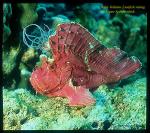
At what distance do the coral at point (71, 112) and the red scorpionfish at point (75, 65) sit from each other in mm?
101

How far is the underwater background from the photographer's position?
240cm

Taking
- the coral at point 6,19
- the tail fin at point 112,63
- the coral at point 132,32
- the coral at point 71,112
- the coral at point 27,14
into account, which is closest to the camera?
the coral at point 71,112

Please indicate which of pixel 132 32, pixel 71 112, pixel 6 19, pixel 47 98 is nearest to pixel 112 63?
pixel 71 112

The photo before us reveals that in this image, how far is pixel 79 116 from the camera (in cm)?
242

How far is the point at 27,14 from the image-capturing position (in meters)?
2.91

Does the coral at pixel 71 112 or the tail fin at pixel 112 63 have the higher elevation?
the tail fin at pixel 112 63

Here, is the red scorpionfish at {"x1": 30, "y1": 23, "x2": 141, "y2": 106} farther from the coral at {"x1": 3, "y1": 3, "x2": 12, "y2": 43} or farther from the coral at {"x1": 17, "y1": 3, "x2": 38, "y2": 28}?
the coral at {"x1": 17, "y1": 3, "x2": 38, "y2": 28}

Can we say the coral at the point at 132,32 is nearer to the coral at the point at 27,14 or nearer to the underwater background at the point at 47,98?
the underwater background at the point at 47,98

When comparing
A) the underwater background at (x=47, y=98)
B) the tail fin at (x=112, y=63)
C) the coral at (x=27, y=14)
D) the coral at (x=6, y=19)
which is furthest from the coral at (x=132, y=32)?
the coral at (x=6, y=19)

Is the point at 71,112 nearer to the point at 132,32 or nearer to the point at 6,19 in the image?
the point at 6,19

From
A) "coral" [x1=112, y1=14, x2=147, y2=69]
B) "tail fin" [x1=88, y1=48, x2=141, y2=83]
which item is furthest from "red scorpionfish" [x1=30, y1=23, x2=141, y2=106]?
"coral" [x1=112, y1=14, x2=147, y2=69]

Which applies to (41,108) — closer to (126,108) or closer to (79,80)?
(79,80)

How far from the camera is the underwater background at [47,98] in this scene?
2.40 metres

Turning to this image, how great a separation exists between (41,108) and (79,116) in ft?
1.23
